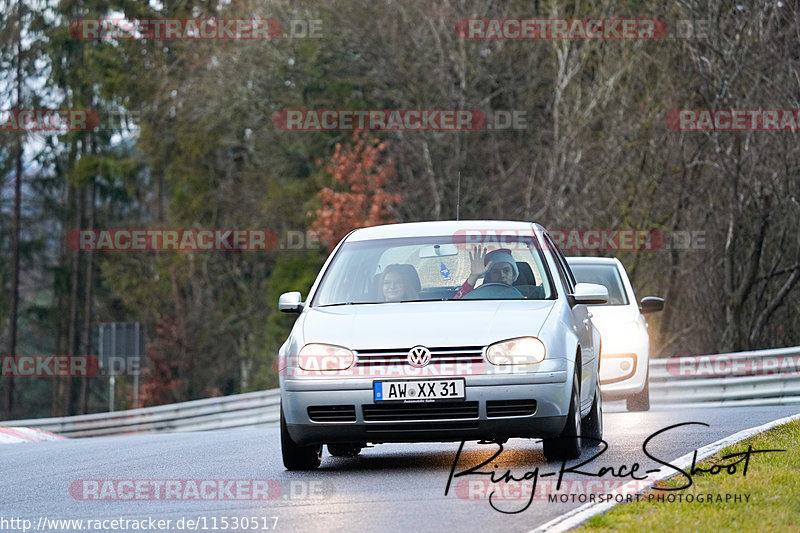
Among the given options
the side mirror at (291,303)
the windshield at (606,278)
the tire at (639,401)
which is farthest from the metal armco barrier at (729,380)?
the side mirror at (291,303)

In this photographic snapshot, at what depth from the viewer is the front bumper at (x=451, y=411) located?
9.31 metres

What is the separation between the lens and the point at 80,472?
1123 centimetres

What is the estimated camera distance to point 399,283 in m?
10.5

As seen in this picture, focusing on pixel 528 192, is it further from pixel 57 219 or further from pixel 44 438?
pixel 57 219

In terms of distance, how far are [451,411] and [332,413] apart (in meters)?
0.77

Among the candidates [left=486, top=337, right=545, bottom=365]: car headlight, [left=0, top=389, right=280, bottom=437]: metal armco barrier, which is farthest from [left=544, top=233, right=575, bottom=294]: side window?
[left=0, top=389, right=280, bottom=437]: metal armco barrier

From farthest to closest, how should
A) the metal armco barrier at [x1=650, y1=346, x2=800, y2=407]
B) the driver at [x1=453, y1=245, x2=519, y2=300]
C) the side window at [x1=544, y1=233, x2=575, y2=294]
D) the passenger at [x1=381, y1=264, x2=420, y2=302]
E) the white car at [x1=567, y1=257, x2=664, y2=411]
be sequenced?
the metal armco barrier at [x1=650, y1=346, x2=800, y2=407]
the white car at [x1=567, y1=257, x2=664, y2=411]
the side window at [x1=544, y1=233, x2=575, y2=294]
the driver at [x1=453, y1=245, x2=519, y2=300]
the passenger at [x1=381, y1=264, x2=420, y2=302]

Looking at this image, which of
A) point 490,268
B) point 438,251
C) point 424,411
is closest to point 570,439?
point 424,411

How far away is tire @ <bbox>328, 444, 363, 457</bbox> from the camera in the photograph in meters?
11.2

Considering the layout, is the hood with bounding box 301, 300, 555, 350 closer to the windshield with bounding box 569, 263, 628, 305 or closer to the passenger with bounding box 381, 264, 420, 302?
the passenger with bounding box 381, 264, 420, 302

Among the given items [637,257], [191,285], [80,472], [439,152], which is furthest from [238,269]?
[80,472]

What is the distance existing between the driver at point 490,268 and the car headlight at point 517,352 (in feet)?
3.48

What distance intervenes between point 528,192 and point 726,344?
31.6 ft

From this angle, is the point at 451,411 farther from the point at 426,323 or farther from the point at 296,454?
the point at 296,454
